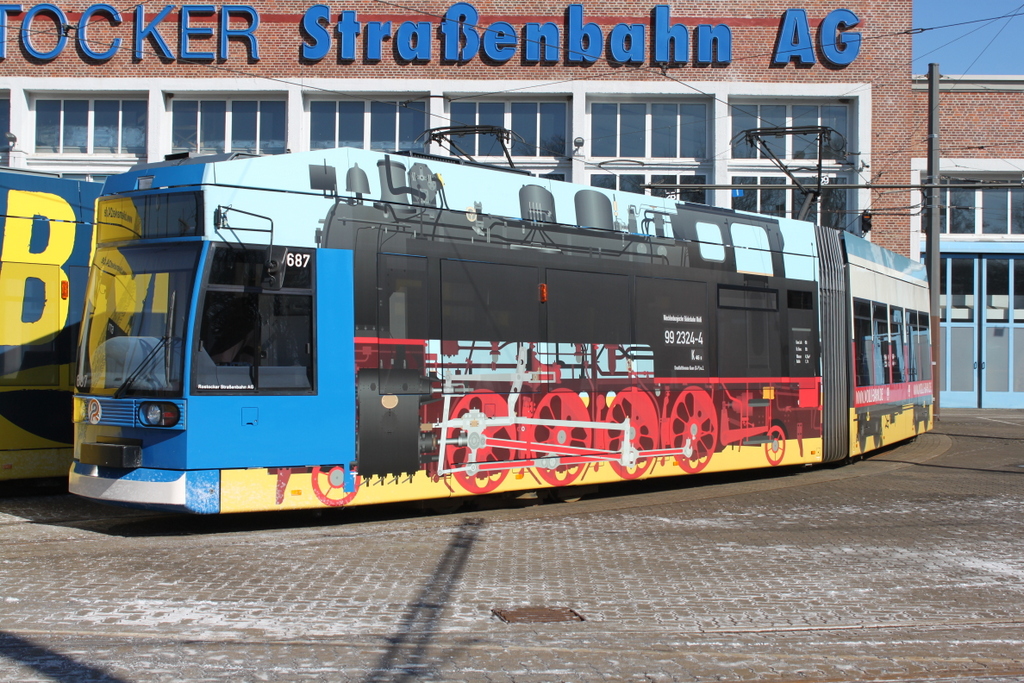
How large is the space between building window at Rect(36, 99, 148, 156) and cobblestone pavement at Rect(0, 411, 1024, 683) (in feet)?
59.4

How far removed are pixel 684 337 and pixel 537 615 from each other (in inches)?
238

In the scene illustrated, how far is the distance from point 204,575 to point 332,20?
22703mm

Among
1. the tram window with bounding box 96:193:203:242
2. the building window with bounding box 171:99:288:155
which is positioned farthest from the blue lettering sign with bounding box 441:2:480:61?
the tram window with bounding box 96:193:203:242

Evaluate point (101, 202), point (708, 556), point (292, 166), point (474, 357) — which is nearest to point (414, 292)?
point (474, 357)

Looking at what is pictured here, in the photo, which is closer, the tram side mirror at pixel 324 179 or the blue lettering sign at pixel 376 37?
the tram side mirror at pixel 324 179

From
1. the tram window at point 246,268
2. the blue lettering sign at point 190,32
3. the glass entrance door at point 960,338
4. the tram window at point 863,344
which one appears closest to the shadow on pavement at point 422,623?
the tram window at point 246,268

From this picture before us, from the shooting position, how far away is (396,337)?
8.96 meters

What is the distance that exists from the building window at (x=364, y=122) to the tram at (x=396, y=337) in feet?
52.5

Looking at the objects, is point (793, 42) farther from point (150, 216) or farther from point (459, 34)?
point (150, 216)

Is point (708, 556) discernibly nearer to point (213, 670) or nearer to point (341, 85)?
point (213, 670)

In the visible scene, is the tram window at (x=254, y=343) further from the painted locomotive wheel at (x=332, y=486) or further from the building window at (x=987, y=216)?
the building window at (x=987, y=216)

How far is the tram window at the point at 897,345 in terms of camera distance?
1647cm

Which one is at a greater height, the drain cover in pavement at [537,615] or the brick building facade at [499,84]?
the brick building facade at [499,84]

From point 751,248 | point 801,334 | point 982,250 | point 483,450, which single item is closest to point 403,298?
point 483,450
